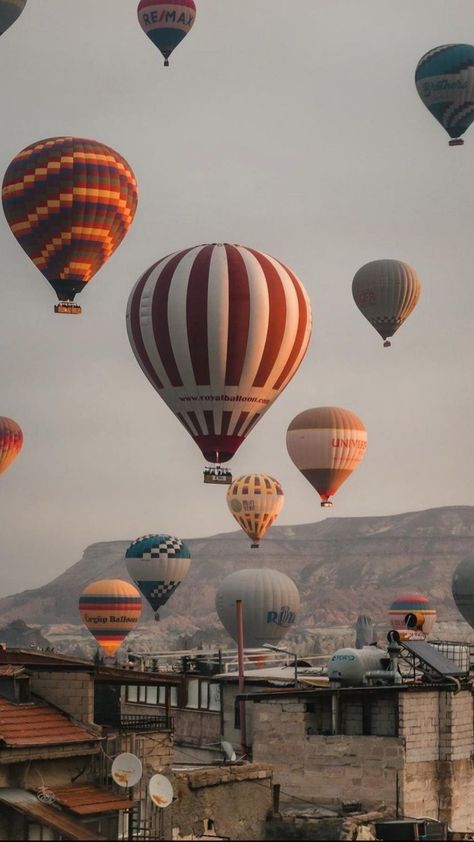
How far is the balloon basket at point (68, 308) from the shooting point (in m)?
85.2

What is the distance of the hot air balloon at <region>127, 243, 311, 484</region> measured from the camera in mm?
76938

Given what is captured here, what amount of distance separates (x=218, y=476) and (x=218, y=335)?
658 centimetres

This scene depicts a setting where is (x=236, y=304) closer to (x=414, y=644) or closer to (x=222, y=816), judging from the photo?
(x=414, y=644)

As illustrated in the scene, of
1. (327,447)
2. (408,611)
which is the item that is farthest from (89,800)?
(408,611)

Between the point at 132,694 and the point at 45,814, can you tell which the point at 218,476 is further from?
the point at 45,814

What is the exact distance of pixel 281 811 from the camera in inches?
2147

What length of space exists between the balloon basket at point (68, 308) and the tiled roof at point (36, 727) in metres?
37.0

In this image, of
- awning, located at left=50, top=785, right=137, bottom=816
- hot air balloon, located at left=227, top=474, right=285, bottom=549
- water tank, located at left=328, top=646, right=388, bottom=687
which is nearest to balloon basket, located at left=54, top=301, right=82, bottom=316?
water tank, located at left=328, top=646, right=388, bottom=687

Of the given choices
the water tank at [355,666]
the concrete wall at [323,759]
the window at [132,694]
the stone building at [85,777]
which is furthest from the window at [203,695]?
the stone building at [85,777]

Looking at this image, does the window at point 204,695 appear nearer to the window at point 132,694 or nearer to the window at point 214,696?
the window at point 214,696

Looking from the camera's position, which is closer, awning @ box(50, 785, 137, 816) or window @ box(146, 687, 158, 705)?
awning @ box(50, 785, 137, 816)

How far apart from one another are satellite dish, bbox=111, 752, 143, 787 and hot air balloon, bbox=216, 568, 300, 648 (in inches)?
3028

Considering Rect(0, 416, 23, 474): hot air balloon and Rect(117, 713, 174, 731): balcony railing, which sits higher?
Rect(0, 416, 23, 474): hot air balloon

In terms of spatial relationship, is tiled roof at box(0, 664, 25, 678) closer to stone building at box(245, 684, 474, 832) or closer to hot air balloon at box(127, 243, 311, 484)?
stone building at box(245, 684, 474, 832)
